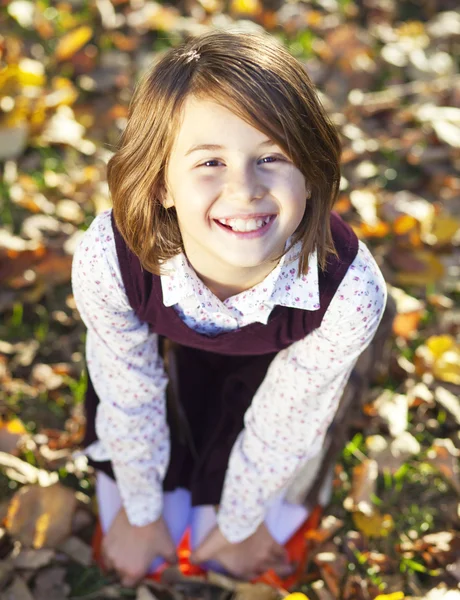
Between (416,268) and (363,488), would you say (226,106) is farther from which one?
(416,268)

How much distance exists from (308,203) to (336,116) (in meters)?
1.45

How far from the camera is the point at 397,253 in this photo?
7.06 feet

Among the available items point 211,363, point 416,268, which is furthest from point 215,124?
point 416,268

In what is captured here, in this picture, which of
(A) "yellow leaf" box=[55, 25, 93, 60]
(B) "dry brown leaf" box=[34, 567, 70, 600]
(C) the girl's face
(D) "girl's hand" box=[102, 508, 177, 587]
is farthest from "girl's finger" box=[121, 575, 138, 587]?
(A) "yellow leaf" box=[55, 25, 93, 60]

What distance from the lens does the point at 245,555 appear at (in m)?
1.59

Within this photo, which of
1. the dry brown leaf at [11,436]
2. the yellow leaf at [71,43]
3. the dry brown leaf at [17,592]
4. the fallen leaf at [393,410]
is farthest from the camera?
the yellow leaf at [71,43]

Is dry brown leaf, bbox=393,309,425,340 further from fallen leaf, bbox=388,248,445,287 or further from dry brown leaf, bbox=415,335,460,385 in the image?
fallen leaf, bbox=388,248,445,287

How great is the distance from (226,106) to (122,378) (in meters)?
0.59

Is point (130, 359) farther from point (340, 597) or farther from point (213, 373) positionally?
point (340, 597)

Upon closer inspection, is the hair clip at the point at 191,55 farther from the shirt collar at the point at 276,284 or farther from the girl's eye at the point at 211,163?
the shirt collar at the point at 276,284

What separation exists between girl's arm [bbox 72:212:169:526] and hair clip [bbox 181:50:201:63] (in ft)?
1.09

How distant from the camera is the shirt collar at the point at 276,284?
1.20 metres

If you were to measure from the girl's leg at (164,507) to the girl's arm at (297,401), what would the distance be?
0.42 ft

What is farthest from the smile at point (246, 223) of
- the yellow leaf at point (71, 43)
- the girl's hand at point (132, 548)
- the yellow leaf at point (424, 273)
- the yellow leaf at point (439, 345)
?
the yellow leaf at point (71, 43)
